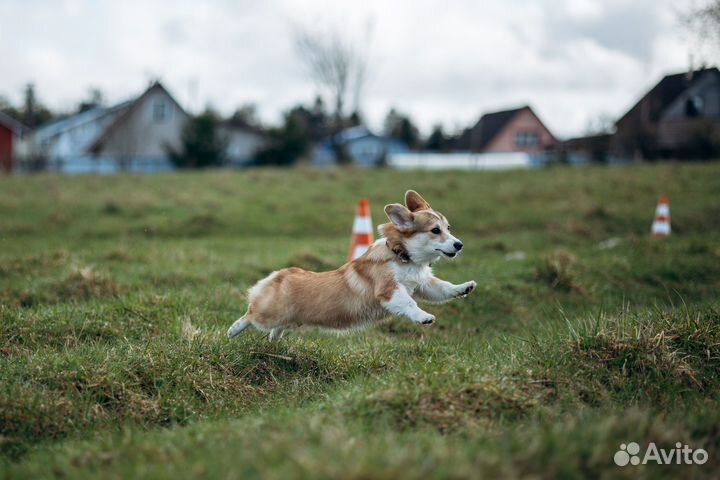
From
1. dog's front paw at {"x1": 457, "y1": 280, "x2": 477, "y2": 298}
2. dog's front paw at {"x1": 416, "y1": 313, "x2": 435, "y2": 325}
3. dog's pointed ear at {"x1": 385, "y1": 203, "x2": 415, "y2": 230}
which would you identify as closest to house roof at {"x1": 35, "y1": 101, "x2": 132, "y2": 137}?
dog's pointed ear at {"x1": 385, "y1": 203, "x2": 415, "y2": 230}

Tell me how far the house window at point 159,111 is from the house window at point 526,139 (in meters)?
24.4

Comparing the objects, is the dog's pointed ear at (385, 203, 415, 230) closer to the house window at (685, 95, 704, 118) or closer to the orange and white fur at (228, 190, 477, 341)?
the orange and white fur at (228, 190, 477, 341)

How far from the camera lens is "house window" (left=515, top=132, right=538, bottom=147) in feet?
115

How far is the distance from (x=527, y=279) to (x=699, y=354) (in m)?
4.10

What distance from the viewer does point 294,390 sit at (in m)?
5.31

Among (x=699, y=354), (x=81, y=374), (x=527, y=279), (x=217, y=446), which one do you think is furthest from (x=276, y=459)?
(x=527, y=279)

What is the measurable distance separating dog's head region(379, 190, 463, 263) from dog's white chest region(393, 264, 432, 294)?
80mm

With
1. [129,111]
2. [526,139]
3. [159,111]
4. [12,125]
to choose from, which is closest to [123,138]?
[129,111]

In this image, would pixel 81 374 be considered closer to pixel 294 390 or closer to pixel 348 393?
pixel 294 390

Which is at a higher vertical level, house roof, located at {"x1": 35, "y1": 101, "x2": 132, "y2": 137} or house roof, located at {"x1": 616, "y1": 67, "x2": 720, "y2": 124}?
Result: house roof, located at {"x1": 35, "y1": 101, "x2": 132, "y2": 137}

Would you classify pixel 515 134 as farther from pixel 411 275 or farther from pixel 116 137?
pixel 411 275

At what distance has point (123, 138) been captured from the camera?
Answer: 134 ft

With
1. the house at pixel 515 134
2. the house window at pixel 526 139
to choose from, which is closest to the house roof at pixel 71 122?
the house at pixel 515 134

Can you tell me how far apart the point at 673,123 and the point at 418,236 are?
25.6 meters
